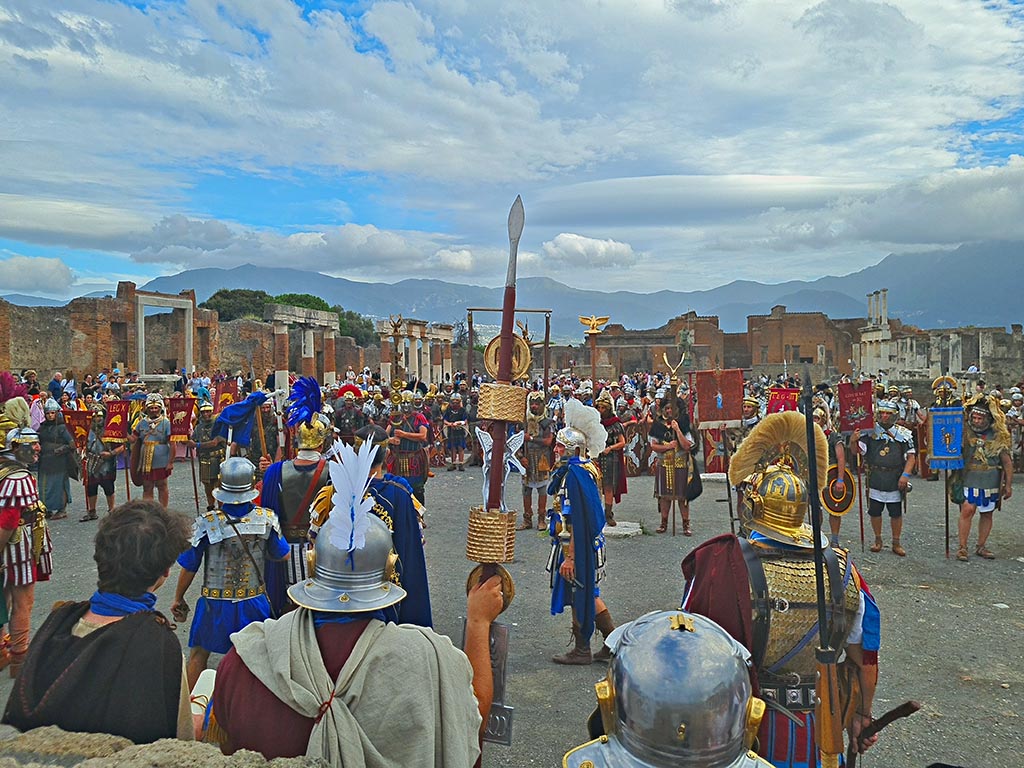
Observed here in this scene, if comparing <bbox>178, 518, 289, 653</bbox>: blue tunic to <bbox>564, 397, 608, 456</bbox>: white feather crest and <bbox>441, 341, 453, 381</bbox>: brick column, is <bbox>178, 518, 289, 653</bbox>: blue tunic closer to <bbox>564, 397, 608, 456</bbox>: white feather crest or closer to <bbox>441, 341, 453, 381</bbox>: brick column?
<bbox>564, 397, 608, 456</bbox>: white feather crest

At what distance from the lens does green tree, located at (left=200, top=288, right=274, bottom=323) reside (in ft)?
175

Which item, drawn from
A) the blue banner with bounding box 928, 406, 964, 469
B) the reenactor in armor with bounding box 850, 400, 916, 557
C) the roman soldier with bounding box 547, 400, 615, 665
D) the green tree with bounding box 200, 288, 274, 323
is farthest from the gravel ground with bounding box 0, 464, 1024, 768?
the green tree with bounding box 200, 288, 274, 323

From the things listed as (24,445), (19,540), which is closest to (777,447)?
(19,540)

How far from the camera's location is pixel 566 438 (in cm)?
647

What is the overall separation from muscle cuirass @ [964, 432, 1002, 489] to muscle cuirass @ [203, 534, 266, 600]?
774cm

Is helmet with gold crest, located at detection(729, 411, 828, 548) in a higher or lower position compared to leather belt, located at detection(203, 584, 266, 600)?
higher

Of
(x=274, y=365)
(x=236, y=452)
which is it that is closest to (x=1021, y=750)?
(x=236, y=452)

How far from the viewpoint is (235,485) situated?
4.73 metres

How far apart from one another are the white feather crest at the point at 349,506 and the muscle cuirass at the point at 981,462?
325 inches

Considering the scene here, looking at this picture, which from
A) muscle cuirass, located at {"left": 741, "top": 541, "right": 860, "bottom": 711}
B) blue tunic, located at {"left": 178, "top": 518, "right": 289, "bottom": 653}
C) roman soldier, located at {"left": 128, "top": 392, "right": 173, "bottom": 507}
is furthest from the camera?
roman soldier, located at {"left": 128, "top": 392, "right": 173, "bottom": 507}

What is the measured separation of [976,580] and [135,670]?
840 centimetres

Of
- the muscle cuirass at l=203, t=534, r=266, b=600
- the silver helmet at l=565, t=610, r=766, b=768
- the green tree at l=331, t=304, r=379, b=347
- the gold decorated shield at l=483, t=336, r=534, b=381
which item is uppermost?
the green tree at l=331, t=304, r=379, b=347

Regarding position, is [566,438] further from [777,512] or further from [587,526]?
[777,512]

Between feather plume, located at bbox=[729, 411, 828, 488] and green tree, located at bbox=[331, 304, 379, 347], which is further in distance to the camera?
green tree, located at bbox=[331, 304, 379, 347]
